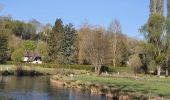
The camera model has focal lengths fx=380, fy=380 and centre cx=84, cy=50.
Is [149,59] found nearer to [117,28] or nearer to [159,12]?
[159,12]

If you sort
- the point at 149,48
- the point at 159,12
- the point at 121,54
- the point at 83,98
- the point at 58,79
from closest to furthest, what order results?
the point at 83,98
the point at 58,79
the point at 149,48
the point at 159,12
the point at 121,54

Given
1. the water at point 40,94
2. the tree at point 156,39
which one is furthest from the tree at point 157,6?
the water at point 40,94

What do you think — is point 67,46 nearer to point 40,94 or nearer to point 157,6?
point 157,6

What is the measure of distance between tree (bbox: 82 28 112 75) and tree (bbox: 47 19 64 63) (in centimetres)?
1640

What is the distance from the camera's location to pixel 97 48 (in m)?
89.9

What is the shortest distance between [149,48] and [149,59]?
299cm

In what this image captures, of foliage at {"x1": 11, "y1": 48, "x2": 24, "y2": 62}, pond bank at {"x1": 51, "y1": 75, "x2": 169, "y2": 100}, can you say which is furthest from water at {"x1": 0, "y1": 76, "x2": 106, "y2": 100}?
foliage at {"x1": 11, "y1": 48, "x2": 24, "y2": 62}

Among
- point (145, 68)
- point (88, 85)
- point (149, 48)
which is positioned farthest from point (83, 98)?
point (145, 68)

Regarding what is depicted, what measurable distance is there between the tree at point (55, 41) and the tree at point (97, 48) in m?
16.4

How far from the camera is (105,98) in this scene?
3956cm

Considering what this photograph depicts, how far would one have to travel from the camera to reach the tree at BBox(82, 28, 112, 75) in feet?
291

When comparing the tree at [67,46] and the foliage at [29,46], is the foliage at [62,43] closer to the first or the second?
the tree at [67,46]

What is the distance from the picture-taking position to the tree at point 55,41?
10931cm

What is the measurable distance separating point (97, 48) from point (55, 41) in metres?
24.5
